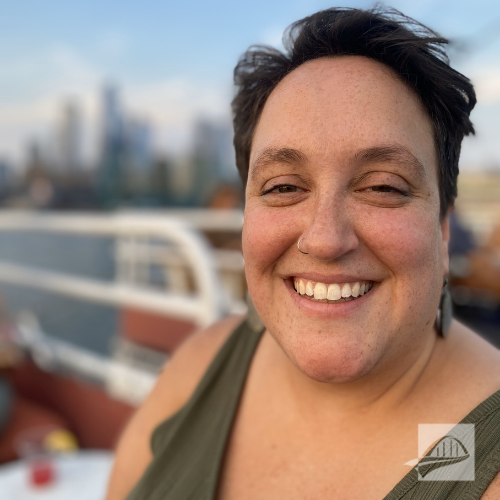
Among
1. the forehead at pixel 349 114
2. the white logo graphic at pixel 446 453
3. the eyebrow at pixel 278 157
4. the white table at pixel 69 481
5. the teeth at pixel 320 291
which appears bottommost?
the white table at pixel 69 481

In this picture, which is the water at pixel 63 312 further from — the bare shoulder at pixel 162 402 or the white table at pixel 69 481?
the bare shoulder at pixel 162 402

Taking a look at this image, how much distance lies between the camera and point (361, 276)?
3.01 ft

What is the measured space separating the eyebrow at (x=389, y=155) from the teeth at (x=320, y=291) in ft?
0.81

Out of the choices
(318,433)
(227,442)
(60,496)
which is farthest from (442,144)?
(60,496)

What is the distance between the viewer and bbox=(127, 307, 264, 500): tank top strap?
3.63ft

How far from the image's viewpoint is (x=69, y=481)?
2.07 metres

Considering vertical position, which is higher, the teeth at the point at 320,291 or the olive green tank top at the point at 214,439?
the teeth at the point at 320,291

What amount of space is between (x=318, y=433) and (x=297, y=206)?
19.8 inches

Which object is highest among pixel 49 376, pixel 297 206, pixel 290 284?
pixel 297 206

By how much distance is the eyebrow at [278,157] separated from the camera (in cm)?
94

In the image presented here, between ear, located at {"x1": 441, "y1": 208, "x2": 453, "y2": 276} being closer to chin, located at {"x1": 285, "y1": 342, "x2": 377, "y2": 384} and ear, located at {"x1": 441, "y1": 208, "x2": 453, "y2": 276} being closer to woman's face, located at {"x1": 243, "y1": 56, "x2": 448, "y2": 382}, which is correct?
woman's face, located at {"x1": 243, "y1": 56, "x2": 448, "y2": 382}

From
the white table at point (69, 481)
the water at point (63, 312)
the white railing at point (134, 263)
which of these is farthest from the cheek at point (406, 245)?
the water at point (63, 312)

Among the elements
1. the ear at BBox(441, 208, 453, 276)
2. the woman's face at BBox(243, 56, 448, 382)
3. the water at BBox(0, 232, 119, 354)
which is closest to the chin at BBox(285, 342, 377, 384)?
the woman's face at BBox(243, 56, 448, 382)

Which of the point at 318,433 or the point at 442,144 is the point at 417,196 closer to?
the point at 442,144
